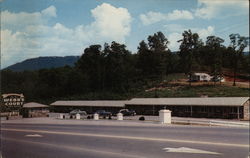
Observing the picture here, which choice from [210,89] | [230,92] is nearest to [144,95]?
[210,89]

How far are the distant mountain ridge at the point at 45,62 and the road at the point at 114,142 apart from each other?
1202 millimetres

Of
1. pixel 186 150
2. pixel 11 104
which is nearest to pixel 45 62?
pixel 11 104

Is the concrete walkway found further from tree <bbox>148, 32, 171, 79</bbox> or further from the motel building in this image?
tree <bbox>148, 32, 171, 79</bbox>

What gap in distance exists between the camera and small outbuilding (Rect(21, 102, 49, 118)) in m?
7.43

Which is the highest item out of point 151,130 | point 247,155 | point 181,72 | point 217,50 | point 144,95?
point 217,50

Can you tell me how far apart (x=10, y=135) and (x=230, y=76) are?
5.19m

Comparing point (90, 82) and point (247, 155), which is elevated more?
point (90, 82)

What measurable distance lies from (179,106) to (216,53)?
57.3 inches

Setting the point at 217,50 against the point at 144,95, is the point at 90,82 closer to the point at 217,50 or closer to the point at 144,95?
the point at 144,95

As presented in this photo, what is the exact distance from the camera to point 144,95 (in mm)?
7707

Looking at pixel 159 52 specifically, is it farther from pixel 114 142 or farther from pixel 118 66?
pixel 114 142

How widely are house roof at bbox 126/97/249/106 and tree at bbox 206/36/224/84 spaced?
0.55 m

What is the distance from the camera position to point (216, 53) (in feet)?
26.1

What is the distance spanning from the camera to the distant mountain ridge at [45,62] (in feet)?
23.2
